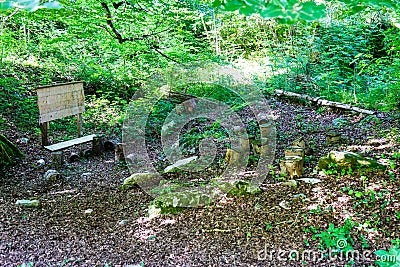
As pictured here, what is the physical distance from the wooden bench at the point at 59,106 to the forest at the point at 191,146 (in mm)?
23

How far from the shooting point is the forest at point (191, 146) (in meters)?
2.35

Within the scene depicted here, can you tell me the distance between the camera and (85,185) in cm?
384

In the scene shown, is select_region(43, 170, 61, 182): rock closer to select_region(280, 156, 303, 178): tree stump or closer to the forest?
the forest

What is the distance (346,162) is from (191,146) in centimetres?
206

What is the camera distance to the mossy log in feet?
14.0

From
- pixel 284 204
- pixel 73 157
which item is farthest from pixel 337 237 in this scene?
pixel 73 157

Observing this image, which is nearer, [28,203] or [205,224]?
[205,224]

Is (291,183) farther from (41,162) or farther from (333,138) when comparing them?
(41,162)

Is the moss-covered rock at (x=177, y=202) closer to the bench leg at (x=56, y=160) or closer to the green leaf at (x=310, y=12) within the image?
the green leaf at (x=310, y=12)

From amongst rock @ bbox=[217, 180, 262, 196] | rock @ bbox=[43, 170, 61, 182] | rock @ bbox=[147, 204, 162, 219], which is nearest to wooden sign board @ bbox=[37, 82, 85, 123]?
rock @ bbox=[43, 170, 61, 182]

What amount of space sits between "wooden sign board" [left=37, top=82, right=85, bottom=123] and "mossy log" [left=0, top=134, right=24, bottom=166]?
56cm

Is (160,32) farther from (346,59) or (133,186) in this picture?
(346,59)

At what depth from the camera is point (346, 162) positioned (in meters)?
3.28

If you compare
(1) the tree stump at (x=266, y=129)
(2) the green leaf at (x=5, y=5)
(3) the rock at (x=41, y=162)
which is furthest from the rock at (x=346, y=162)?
(3) the rock at (x=41, y=162)
